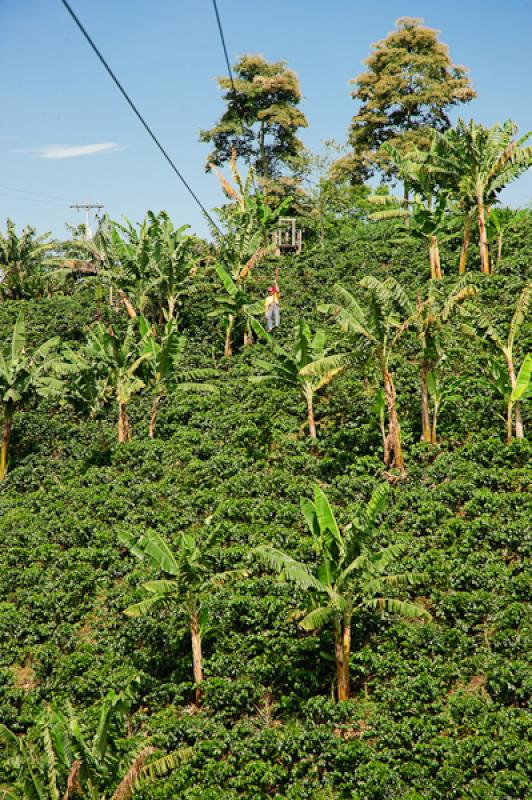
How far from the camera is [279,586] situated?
1116 cm

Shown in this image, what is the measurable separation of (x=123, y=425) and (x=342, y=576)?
907 centimetres

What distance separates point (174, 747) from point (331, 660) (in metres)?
2.19

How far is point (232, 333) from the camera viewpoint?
2225cm

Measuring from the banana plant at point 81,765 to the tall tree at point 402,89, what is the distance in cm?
2885

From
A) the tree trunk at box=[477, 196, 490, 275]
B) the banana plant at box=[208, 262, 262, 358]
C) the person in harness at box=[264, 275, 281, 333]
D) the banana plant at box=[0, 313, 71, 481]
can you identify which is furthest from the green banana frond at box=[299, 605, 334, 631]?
the tree trunk at box=[477, 196, 490, 275]

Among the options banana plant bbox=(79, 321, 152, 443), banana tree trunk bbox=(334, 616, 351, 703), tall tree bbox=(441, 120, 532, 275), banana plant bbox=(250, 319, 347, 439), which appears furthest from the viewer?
→ tall tree bbox=(441, 120, 532, 275)

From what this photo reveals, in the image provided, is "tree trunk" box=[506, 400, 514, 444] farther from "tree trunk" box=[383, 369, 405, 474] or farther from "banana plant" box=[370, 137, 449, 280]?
"banana plant" box=[370, 137, 449, 280]

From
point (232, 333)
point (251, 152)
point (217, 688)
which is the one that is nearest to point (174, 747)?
point (217, 688)

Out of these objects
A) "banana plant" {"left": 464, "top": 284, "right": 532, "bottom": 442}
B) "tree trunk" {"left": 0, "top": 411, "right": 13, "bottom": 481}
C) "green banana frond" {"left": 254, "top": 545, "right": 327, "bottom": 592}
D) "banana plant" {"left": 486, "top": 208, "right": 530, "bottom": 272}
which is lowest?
"green banana frond" {"left": 254, "top": 545, "right": 327, "bottom": 592}

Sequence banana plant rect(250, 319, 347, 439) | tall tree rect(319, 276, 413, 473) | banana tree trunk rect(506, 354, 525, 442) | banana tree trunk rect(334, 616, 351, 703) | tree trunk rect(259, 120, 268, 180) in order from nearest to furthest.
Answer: banana tree trunk rect(334, 616, 351, 703) < tall tree rect(319, 276, 413, 473) < banana tree trunk rect(506, 354, 525, 442) < banana plant rect(250, 319, 347, 439) < tree trunk rect(259, 120, 268, 180)

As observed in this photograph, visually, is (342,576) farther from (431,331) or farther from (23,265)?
(23,265)

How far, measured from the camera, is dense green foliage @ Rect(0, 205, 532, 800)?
910 cm

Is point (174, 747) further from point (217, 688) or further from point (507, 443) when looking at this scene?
point (507, 443)

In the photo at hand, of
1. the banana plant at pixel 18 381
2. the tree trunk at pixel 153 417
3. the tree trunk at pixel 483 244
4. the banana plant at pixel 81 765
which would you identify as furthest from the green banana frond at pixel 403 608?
the tree trunk at pixel 483 244
